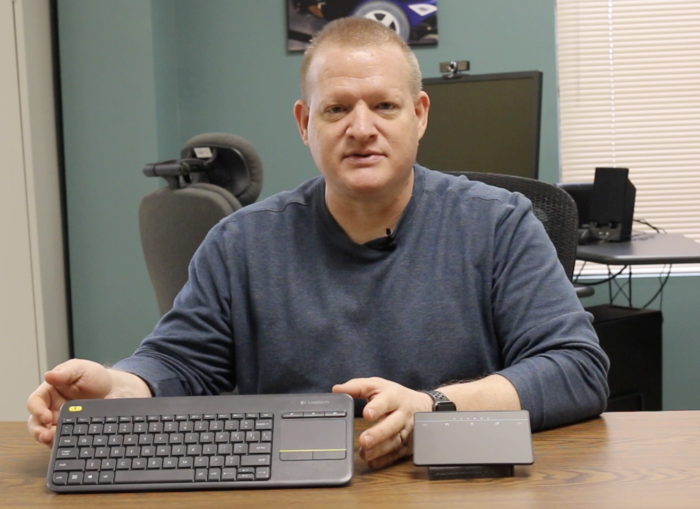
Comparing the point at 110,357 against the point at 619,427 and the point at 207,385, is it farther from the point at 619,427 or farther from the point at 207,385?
the point at 619,427

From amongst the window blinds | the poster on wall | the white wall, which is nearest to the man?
the white wall

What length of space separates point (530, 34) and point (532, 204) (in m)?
2.39

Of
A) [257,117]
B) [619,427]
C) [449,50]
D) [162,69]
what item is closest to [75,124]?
[162,69]

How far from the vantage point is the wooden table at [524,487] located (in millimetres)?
914

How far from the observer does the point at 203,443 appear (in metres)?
1.04

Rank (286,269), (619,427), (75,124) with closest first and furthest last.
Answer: (619,427), (286,269), (75,124)

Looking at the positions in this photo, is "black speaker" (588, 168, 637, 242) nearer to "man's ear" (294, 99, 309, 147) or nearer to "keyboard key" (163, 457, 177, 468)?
"man's ear" (294, 99, 309, 147)

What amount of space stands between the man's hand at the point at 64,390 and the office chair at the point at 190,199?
0.90 m

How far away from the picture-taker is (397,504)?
91 cm

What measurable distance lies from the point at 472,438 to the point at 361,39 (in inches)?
30.9

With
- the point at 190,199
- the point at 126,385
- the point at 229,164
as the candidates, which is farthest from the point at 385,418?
the point at 229,164

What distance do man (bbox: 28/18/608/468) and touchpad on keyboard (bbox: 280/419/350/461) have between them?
1.33ft

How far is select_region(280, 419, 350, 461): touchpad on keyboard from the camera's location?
101 cm

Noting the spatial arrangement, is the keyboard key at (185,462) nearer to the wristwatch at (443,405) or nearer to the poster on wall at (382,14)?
the wristwatch at (443,405)
